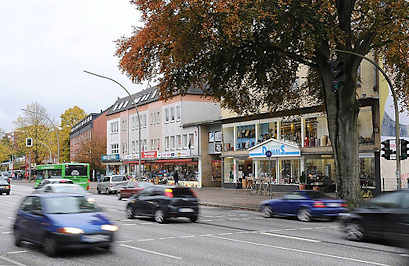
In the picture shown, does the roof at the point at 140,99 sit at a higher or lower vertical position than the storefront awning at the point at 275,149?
higher

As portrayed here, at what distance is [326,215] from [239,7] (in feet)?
28.5

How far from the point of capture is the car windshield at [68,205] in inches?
475

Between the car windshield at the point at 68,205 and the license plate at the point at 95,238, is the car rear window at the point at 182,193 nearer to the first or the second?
the car windshield at the point at 68,205

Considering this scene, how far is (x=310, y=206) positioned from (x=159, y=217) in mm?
5913

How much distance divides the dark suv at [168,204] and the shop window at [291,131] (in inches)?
757

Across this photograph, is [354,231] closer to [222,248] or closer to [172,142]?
[222,248]

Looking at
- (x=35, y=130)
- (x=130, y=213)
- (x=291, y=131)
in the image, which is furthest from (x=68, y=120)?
(x=130, y=213)

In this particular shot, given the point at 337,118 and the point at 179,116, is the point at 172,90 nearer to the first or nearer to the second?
the point at 337,118

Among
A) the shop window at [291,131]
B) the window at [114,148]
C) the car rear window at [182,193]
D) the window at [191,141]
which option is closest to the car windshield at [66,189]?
the car rear window at [182,193]

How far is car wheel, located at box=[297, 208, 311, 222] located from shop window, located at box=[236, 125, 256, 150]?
22.5 meters

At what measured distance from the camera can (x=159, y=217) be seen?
19344 mm

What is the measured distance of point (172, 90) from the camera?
2561 centimetres

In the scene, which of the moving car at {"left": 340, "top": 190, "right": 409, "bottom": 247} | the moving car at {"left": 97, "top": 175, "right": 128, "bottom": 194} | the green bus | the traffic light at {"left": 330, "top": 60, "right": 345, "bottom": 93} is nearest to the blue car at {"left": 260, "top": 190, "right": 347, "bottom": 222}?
the moving car at {"left": 340, "top": 190, "right": 409, "bottom": 247}

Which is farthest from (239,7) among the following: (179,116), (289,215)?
(179,116)
